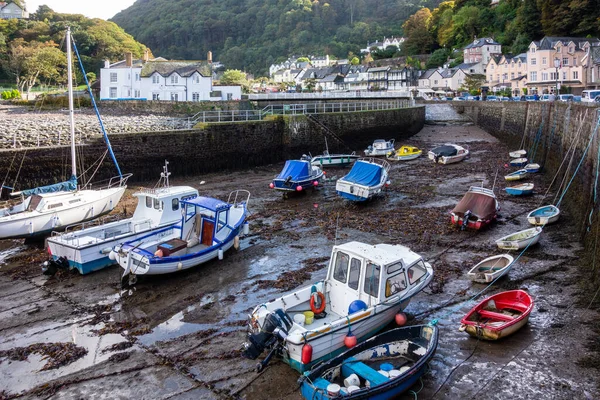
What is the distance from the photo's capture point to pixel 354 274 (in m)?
9.58

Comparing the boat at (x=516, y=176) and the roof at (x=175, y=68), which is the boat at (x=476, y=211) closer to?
the boat at (x=516, y=176)

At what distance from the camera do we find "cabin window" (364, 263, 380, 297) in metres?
9.33

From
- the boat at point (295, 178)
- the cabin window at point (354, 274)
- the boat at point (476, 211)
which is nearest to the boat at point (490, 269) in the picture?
the boat at point (476, 211)

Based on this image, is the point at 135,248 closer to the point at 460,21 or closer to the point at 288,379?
the point at 288,379

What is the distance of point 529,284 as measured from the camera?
1202cm

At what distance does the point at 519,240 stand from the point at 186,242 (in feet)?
31.0

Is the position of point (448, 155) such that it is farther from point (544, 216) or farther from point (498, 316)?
point (498, 316)

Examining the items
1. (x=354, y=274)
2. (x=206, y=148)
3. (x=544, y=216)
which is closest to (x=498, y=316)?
(x=354, y=274)

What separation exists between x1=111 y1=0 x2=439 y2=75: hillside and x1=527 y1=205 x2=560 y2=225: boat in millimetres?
118087

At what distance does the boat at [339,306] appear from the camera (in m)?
8.18

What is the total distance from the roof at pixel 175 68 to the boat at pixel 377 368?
136ft

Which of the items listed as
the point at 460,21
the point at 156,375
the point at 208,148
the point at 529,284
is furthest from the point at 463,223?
the point at 460,21

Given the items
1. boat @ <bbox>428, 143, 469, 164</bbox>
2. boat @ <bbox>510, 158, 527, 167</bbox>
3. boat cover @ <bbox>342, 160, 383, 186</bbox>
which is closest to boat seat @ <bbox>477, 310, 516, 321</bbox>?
boat cover @ <bbox>342, 160, 383, 186</bbox>

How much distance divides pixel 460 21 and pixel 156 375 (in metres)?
89.3
